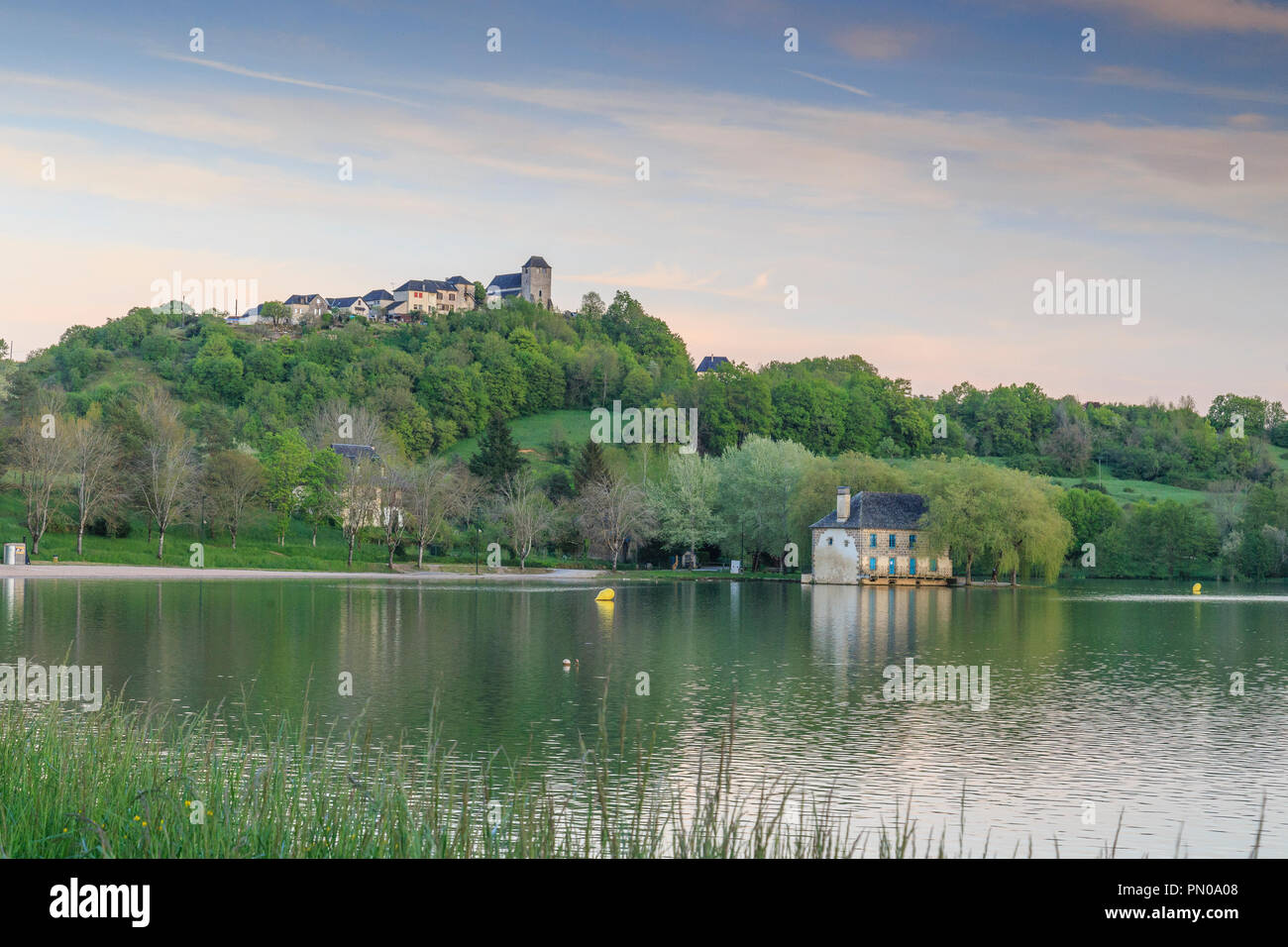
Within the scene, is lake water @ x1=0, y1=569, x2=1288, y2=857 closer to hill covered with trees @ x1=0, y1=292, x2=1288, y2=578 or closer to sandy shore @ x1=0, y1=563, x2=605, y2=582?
sandy shore @ x1=0, y1=563, x2=605, y2=582

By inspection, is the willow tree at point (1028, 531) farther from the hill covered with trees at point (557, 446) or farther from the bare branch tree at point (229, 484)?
the bare branch tree at point (229, 484)

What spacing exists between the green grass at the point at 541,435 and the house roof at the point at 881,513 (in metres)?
35.2

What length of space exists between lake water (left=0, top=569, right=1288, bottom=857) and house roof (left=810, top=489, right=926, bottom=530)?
84.7ft

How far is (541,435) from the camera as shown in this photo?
131m

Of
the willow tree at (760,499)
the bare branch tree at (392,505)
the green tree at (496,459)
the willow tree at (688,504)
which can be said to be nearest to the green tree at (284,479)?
the bare branch tree at (392,505)

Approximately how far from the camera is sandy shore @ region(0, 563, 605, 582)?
64438 mm

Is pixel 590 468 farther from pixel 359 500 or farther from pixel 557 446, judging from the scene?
pixel 557 446

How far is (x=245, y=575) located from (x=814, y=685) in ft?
157

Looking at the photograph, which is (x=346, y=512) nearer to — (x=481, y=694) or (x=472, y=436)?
(x=472, y=436)

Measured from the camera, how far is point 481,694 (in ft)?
90.2

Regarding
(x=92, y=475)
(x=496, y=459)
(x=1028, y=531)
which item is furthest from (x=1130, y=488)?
(x=92, y=475)

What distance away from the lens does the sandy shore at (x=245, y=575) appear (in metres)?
64.4

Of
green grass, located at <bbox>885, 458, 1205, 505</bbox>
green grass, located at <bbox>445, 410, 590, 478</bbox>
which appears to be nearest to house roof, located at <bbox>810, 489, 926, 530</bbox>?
green grass, located at <bbox>885, 458, 1205, 505</bbox>
